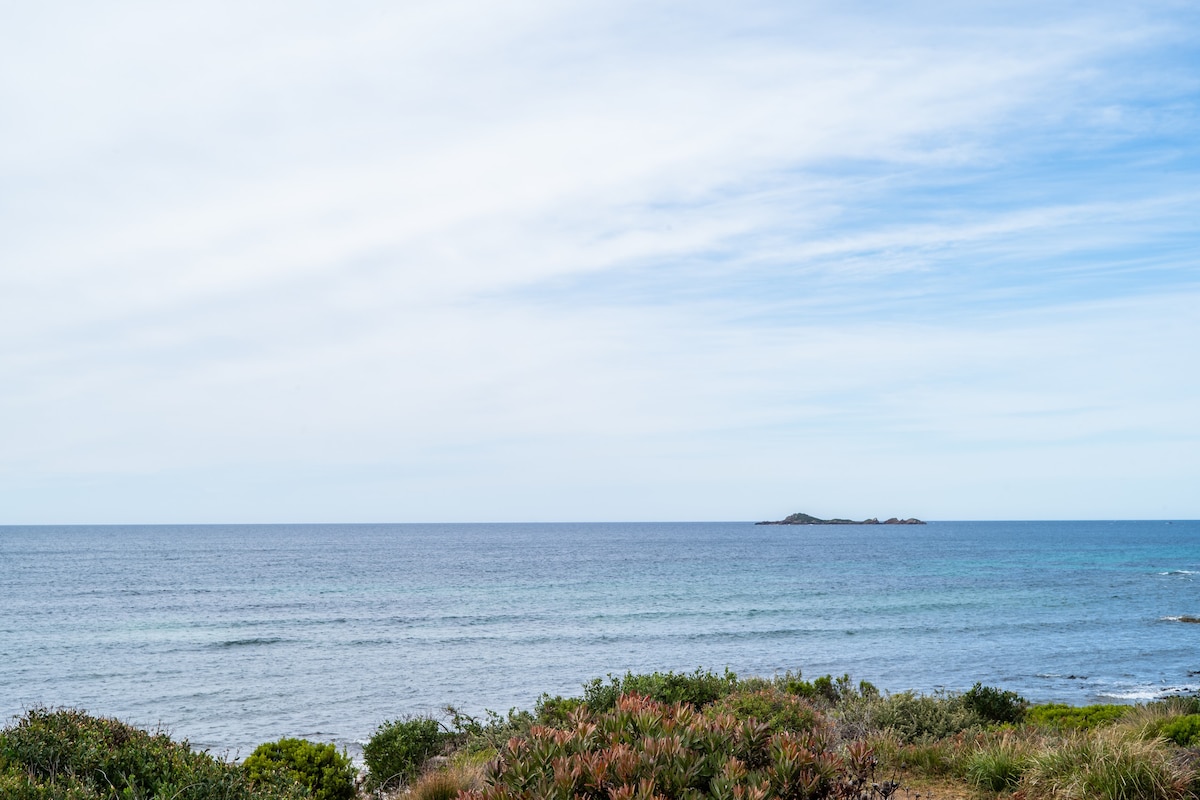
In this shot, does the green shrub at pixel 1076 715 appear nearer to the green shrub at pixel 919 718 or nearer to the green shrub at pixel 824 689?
the green shrub at pixel 919 718

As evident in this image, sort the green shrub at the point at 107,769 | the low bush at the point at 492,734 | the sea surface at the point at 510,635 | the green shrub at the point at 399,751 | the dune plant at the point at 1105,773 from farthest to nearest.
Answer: the sea surface at the point at 510,635, the green shrub at the point at 399,751, the low bush at the point at 492,734, the dune plant at the point at 1105,773, the green shrub at the point at 107,769

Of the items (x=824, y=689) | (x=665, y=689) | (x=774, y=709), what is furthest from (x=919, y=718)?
(x=824, y=689)

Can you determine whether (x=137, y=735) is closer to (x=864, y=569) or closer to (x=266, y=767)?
(x=266, y=767)

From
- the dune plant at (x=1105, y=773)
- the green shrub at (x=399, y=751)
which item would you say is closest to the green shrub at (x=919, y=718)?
the dune plant at (x=1105, y=773)

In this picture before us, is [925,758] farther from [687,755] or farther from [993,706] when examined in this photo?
[687,755]

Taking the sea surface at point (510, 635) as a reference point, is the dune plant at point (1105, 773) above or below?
above

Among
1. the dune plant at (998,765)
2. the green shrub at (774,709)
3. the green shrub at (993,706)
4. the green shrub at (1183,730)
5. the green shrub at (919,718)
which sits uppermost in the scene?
the green shrub at (774,709)

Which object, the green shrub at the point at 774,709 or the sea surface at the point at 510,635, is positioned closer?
the green shrub at the point at 774,709

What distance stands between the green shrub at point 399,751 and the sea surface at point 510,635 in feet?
30.8

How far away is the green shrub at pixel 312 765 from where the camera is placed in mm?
11027

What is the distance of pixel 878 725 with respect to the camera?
1301 centimetres

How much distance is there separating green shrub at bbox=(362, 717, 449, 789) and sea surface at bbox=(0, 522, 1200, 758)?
9.40 m

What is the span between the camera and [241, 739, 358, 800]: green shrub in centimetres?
1103

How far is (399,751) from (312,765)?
116 inches
